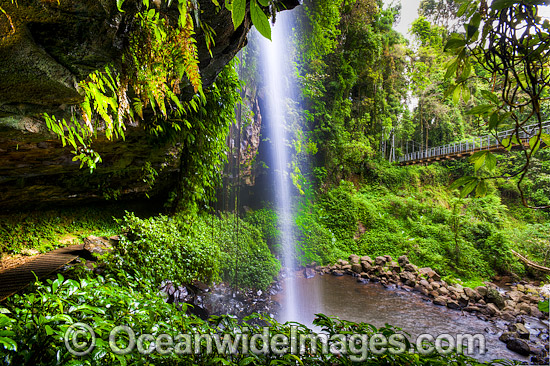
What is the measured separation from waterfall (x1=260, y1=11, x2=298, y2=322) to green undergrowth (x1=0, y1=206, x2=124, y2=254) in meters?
4.50

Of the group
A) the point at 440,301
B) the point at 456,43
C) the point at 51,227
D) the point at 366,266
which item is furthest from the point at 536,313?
the point at 51,227

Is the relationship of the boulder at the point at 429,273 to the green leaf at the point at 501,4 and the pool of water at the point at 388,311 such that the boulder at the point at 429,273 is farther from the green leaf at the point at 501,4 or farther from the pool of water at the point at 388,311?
the green leaf at the point at 501,4

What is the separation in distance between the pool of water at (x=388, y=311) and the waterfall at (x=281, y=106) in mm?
1066

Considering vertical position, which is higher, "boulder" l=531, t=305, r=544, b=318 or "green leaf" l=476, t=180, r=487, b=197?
"green leaf" l=476, t=180, r=487, b=197

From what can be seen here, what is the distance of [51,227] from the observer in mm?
4555

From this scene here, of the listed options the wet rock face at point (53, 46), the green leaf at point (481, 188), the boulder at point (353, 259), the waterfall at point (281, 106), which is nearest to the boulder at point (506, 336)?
the boulder at point (353, 259)

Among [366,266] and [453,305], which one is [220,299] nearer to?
[366,266]

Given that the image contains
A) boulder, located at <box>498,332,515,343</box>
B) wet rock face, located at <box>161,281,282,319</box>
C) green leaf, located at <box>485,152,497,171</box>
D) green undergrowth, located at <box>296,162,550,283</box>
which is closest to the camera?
green leaf, located at <box>485,152,497,171</box>

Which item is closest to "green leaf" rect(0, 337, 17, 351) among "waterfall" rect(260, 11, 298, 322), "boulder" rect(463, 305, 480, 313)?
"waterfall" rect(260, 11, 298, 322)

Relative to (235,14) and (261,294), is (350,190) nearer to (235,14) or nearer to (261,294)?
(261,294)

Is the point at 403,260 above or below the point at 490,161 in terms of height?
below

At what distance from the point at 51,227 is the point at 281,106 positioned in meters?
6.46

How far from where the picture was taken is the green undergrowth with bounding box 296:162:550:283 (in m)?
8.23

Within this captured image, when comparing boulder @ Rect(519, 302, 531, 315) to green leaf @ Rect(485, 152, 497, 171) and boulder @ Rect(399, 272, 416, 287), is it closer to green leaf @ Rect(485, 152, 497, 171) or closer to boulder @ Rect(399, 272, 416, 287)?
boulder @ Rect(399, 272, 416, 287)
